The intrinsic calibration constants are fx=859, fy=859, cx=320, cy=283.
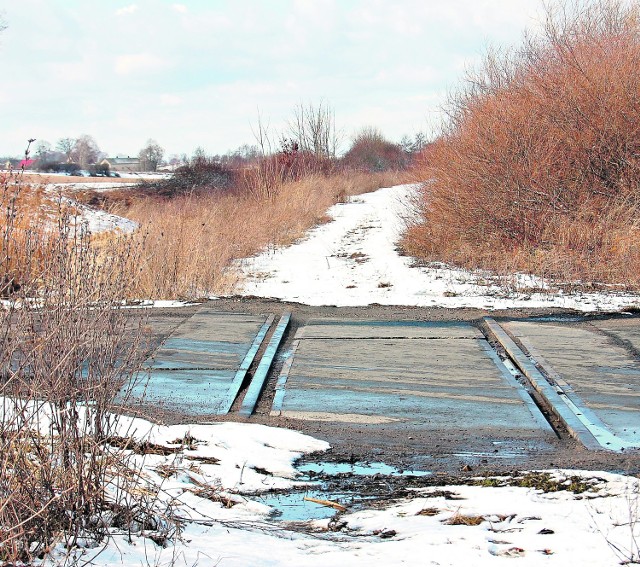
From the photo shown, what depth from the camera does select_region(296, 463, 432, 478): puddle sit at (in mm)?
4934

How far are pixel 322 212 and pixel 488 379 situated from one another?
21.5 m

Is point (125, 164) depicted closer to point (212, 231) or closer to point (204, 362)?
point (212, 231)

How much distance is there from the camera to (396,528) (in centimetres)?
383

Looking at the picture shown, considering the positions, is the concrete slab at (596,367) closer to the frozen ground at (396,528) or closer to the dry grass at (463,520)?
the frozen ground at (396,528)

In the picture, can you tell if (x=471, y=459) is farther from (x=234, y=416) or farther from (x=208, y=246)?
(x=208, y=246)

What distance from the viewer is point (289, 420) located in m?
6.02

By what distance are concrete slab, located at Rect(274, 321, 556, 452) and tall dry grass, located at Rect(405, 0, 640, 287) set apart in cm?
469

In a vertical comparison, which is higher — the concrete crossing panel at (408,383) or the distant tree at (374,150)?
the distant tree at (374,150)

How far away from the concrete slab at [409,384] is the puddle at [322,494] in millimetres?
735

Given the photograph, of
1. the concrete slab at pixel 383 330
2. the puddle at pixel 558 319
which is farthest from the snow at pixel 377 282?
the concrete slab at pixel 383 330

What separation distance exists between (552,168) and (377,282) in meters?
3.86

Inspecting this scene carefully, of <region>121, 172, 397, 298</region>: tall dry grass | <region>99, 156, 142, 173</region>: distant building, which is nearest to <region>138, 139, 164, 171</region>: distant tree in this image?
<region>99, 156, 142, 173</region>: distant building

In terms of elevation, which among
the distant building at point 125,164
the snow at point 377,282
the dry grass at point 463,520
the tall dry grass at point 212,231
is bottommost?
the dry grass at point 463,520

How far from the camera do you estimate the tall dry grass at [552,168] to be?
13.3 metres
